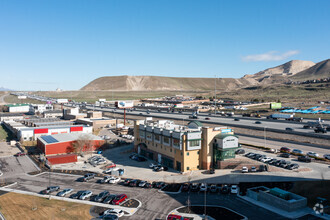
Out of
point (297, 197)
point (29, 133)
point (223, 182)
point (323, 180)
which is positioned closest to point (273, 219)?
point (297, 197)

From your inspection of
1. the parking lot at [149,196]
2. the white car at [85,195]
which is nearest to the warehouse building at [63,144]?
the parking lot at [149,196]

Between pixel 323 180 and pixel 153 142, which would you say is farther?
pixel 153 142

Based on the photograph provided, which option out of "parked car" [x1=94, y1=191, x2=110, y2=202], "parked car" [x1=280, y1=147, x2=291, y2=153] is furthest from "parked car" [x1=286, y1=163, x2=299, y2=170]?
"parked car" [x1=94, y1=191, x2=110, y2=202]

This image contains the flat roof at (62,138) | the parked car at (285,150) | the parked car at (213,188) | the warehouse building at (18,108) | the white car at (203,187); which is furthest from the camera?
the warehouse building at (18,108)

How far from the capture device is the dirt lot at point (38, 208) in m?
28.8

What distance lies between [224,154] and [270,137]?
2515cm

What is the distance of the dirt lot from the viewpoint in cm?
2883

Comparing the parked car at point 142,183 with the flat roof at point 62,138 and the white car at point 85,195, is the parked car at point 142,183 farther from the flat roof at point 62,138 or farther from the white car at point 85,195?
the flat roof at point 62,138

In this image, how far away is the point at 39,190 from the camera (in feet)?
119

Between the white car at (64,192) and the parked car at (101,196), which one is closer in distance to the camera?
the parked car at (101,196)

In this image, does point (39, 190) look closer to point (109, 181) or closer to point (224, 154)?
point (109, 181)

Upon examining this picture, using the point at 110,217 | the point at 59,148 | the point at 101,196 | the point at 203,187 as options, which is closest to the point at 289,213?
the point at 203,187

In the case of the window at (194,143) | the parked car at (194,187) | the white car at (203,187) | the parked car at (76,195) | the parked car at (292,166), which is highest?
the window at (194,143)

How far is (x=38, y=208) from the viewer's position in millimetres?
30609
